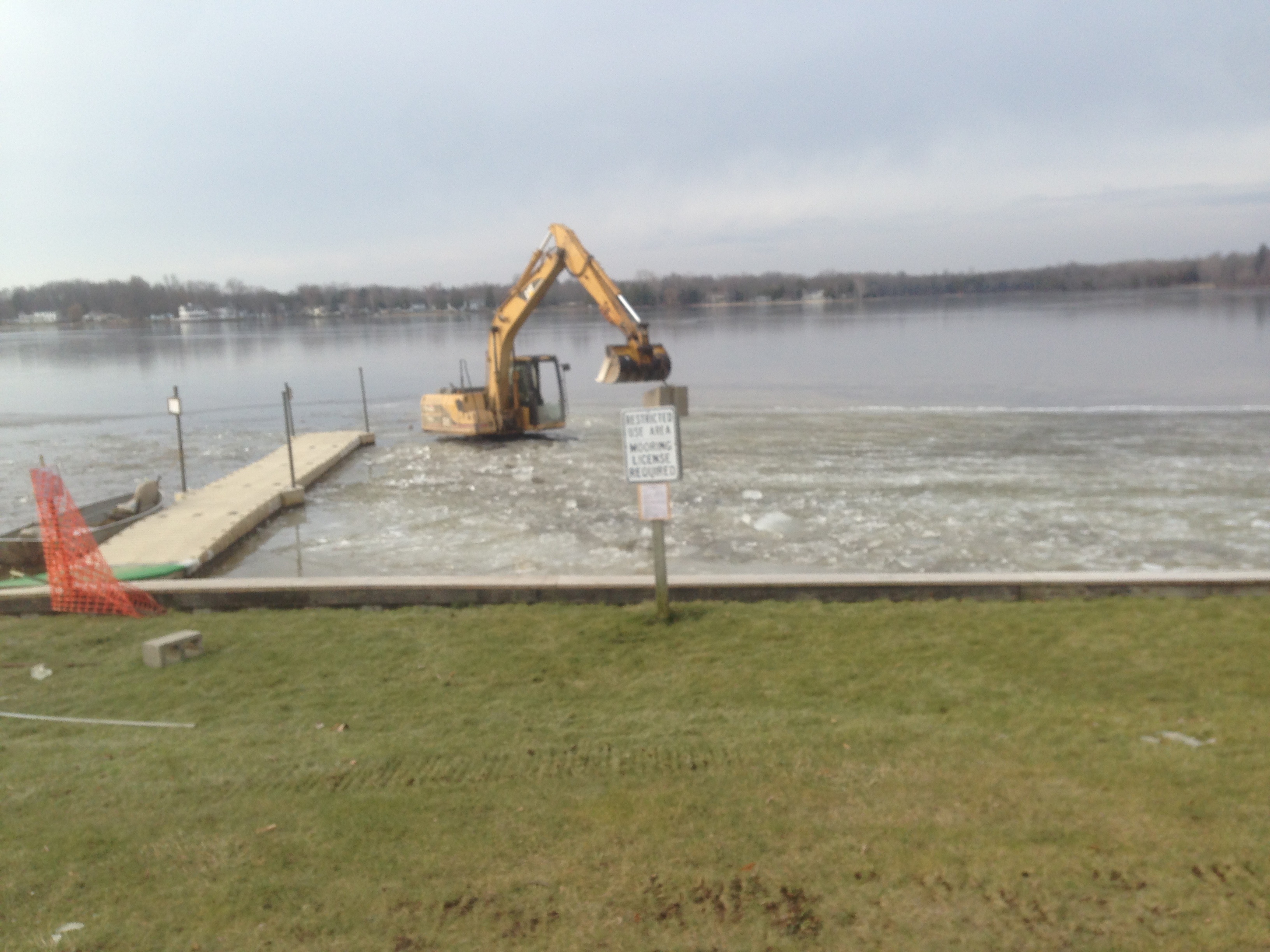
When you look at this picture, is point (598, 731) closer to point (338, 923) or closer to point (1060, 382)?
point (338, 923)

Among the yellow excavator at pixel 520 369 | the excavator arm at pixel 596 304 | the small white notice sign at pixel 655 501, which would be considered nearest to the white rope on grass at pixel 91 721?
the small white notice sign at pixel 655 501

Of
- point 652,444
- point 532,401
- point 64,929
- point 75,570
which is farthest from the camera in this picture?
point 532,401

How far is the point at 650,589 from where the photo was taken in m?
8.80

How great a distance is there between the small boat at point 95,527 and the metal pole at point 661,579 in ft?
23.8

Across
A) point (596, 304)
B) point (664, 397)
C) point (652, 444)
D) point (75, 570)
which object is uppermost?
point (596, 304)

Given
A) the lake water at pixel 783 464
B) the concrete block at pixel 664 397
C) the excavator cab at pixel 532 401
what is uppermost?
the concrete block at pixel 664 397

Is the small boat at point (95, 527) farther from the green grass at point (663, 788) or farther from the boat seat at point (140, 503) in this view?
the green grass at point (663, 788)

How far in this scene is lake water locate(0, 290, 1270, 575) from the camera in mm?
12859

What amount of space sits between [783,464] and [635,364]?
361cm

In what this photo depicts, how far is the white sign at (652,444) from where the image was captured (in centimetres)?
806

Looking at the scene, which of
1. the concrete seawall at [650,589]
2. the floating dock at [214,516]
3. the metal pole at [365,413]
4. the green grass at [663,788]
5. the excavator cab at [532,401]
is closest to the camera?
the green grass at [663,788]

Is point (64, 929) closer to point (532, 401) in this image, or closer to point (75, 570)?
point (75, 570)

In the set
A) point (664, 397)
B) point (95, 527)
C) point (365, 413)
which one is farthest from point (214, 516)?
point (365, 413)

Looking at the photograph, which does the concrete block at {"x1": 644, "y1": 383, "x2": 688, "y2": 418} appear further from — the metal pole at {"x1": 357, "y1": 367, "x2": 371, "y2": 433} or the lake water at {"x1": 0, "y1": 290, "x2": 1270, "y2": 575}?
the metal pole at {"x1": 357, "y1": 367, "x2": 371, "y2": 433}
